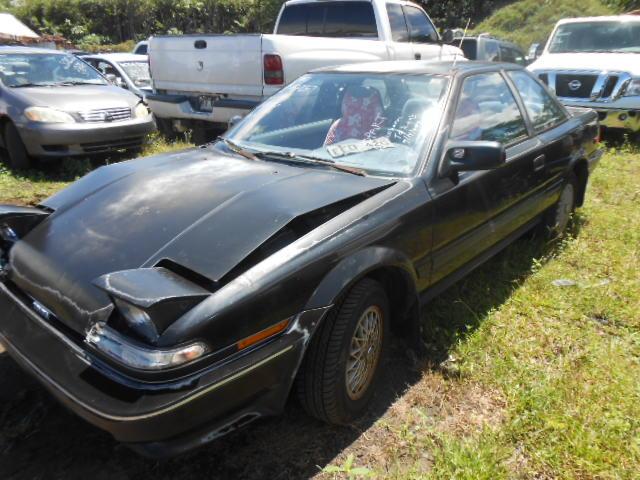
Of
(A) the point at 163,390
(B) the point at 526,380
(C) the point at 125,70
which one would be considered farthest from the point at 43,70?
(B) the point at 526,380

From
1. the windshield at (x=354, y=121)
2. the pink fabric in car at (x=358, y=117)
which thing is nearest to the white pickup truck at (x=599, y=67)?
the windshield at (x=354, y=121)

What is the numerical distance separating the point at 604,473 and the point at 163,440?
1792 millimetres

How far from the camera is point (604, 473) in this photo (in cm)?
214

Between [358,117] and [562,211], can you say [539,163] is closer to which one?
[562,211]

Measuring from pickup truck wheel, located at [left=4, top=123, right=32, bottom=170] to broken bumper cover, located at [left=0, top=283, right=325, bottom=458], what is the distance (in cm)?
505

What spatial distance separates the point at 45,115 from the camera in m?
6.06

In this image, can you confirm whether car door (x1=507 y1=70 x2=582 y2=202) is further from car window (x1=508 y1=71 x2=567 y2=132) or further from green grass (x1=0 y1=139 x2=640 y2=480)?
green grass (x1=0 y1=139 x2=640 y2=480)

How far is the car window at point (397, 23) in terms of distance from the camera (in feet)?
23.8

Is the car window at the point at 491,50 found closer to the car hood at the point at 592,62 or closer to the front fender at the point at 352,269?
the car hood at the point at 592,62

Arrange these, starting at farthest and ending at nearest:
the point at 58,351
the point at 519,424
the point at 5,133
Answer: the point at 5,133 < the point at 519,424 < the point at 58,351

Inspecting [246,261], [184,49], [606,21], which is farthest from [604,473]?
[606,21]

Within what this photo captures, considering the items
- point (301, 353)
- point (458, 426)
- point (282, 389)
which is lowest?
point (458, 426)

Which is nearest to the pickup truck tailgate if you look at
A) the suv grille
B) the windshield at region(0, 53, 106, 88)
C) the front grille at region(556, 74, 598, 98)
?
the windshield at region(0, 53, 106, 88)

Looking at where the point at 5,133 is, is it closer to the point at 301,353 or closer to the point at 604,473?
the point at 301,353
